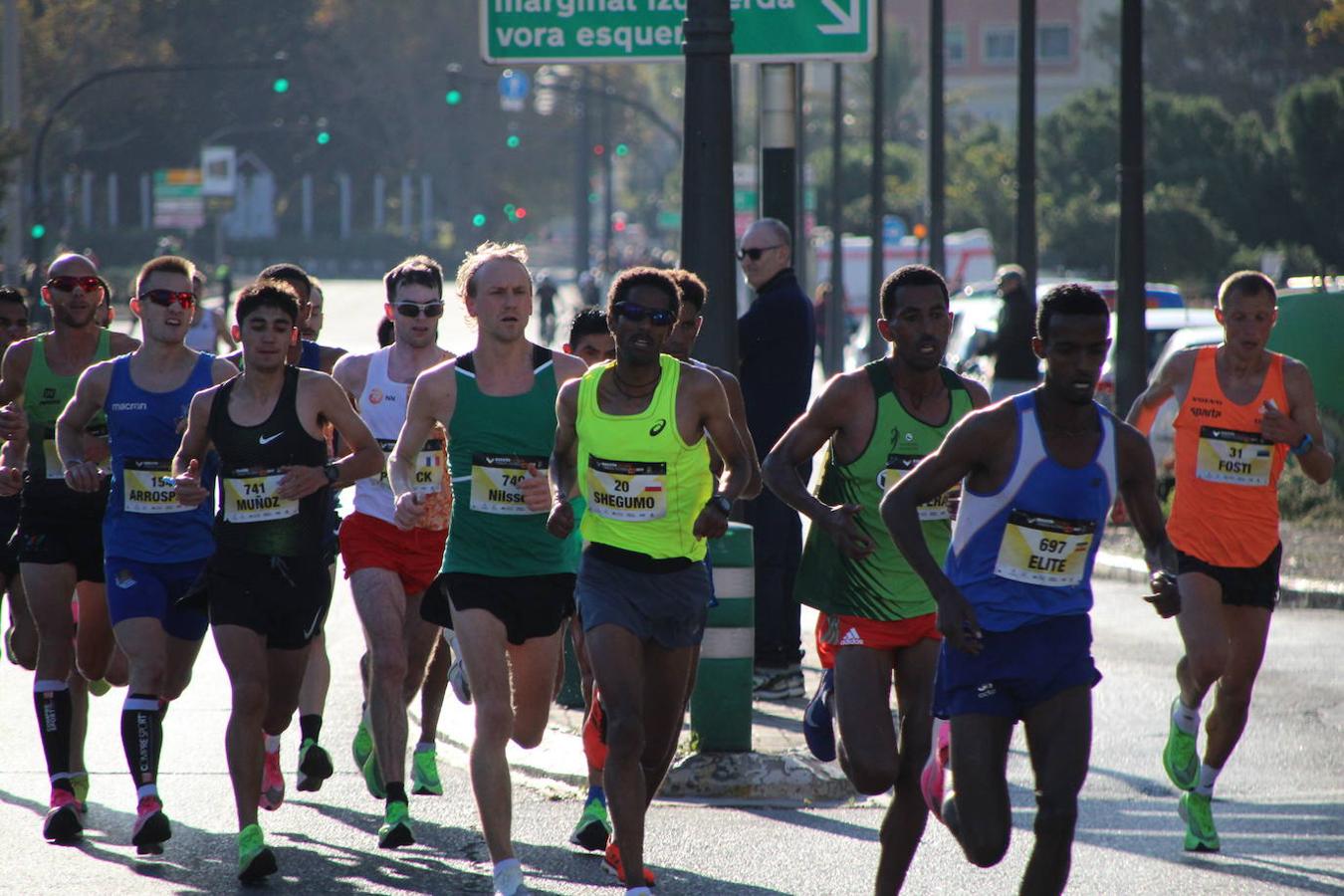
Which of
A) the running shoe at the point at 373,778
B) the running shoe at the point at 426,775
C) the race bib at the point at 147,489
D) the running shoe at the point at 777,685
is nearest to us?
the race bib at the point at 147,489

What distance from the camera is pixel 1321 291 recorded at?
754 inches

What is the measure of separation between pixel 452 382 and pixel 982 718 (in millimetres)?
2191

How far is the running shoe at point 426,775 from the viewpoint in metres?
8.35

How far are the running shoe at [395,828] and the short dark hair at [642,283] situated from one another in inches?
78.1

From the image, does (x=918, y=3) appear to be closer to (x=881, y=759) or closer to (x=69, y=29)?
(x=69, y=29)

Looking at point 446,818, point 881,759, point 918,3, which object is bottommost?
point 446,818

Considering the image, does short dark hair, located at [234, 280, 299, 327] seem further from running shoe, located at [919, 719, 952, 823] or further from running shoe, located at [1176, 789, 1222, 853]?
running shoe, located at [1176, 789, 1222, 853]

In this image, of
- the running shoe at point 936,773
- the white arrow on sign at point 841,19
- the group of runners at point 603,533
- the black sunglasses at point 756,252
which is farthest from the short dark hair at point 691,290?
the white arrow on sign at point 841,19

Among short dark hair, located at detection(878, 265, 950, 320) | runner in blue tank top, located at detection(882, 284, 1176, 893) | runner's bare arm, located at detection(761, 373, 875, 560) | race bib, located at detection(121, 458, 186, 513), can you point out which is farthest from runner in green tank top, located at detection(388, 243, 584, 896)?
runner in blue tank top, located at detection(882, 284, 1176, 893)

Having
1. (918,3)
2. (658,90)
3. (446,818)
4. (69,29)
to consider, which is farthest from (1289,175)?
(658,90)

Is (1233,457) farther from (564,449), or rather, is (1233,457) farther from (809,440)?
(564,449)

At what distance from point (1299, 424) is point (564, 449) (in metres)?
2.75

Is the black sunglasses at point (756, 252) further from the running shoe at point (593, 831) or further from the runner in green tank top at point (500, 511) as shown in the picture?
the running shoe at point (593, 831)

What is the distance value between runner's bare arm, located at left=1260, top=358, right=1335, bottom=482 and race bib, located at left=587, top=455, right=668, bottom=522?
7.90 feet
